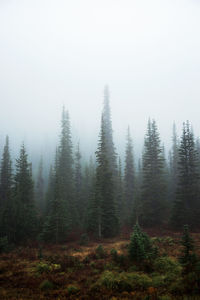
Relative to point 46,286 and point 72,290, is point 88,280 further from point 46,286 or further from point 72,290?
point 46,286

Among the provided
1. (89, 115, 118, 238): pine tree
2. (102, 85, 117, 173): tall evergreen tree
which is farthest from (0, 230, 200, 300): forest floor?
(102, 85, 117, 173): tall evergreen tree

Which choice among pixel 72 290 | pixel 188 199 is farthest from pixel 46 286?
pixel 188 199

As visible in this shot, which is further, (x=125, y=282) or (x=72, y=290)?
(x=125, y=282)

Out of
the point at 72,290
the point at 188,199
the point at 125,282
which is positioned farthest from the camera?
the point at 188,199

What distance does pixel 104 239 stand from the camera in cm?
2066

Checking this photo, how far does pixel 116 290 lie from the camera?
7.79 metres

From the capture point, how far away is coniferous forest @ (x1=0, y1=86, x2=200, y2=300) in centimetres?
798

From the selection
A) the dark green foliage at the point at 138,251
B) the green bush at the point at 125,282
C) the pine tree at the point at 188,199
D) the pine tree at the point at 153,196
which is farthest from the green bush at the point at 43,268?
the pine tree at the point at 188,199

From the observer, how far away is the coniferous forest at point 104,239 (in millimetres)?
7977

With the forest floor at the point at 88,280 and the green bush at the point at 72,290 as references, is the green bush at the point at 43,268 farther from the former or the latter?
the green bush at the point at 72,290

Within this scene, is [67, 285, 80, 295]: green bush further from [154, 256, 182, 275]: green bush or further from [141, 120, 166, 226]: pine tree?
[141, 120, 166, 226]: pine tree

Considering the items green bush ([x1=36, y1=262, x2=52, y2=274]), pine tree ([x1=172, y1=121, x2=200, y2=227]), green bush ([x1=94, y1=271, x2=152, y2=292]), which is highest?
pine tree ([x1=172, y1=121, x2=200, y2=227])

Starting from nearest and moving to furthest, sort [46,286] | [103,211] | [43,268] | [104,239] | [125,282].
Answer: [125,282] < [46,286] < [43,268] < [104,239] < [103,211]

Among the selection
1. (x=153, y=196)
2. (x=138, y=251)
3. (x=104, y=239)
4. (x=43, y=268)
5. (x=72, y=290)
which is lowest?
(x=104, y=239)
